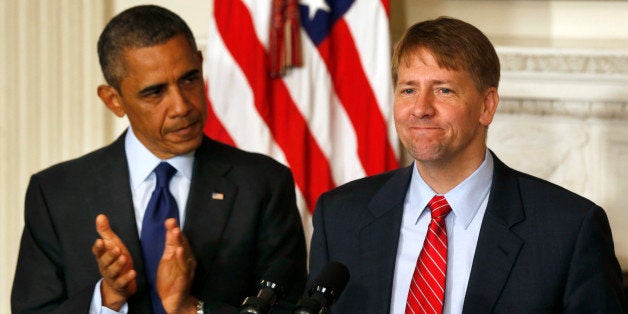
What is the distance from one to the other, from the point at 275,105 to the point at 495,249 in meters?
2.01

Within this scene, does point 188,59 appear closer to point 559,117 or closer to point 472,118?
point 472,118

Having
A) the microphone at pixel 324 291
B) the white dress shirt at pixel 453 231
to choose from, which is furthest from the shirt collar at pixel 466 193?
the microphone at pixel 324 291

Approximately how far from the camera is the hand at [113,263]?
115 inches

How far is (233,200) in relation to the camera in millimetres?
3314

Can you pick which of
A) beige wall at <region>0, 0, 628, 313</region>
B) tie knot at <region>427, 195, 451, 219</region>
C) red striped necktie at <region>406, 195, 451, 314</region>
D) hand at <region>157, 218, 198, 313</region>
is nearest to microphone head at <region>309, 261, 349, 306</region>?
red striped necktie at <region>406, 195, 451, 314</region>

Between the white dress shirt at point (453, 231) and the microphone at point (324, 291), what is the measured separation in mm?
411

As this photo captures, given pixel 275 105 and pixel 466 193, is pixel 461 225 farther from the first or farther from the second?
pixel 275 105

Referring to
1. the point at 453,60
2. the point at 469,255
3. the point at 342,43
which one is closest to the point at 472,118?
the point at 453,60

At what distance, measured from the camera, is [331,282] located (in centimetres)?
221

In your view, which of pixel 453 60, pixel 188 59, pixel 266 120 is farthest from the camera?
pixel 266 120

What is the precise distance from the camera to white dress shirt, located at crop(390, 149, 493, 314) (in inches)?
104

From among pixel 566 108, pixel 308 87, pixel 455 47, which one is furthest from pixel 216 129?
pixel 455 47

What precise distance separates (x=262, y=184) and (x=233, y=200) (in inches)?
4.1

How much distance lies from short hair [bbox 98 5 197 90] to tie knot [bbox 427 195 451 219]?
0.99 meters
